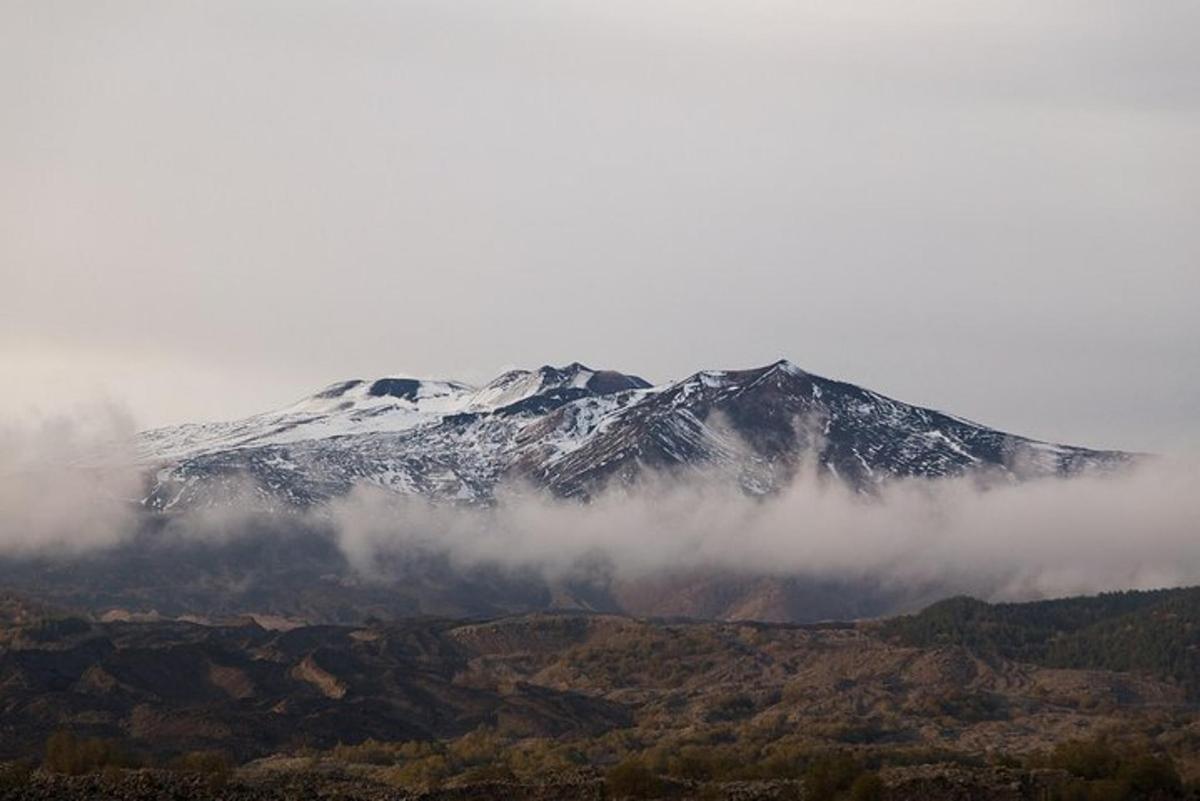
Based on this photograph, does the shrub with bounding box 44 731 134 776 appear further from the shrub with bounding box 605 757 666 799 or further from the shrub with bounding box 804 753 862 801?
the shrub with bounding box 804 753 862 801

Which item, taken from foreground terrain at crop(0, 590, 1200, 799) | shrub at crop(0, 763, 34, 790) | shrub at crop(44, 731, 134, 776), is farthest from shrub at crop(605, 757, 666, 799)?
shrub at crop(0, 763, 34, 790)

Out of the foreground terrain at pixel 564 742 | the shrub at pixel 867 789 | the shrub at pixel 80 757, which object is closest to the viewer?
the shrub at pixel 867 789

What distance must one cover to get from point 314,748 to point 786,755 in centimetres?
5243

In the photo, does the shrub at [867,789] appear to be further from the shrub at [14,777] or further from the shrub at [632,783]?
the shrub at [14,777]

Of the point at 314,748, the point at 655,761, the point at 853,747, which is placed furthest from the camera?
the point at 314,748

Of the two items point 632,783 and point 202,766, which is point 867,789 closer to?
point 632,783

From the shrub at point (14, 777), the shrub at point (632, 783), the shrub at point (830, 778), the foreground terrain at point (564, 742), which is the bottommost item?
the foreground terrain at point (564, 742)

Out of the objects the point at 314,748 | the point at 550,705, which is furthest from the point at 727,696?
the point at 314,748

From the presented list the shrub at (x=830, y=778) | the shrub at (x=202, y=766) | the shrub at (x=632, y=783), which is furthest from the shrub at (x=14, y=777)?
the shrub at (x=830, y=778)

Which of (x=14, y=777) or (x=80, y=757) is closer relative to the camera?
(x=14, y=777)

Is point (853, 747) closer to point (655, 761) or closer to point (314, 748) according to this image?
point (655, 761)

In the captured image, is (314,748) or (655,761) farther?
(314,748)

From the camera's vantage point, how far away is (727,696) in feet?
628

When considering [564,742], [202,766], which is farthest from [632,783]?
[564,742]
